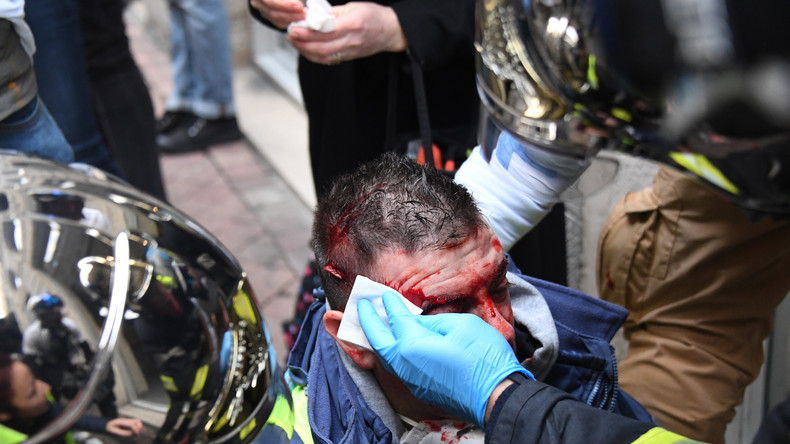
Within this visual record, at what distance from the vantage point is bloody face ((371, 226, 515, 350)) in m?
1.37

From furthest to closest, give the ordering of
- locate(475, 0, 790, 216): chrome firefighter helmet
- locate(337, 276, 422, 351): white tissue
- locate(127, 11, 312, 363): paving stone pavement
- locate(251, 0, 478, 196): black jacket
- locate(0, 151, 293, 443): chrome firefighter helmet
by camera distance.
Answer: locate(127, 11, 312, 363): paving stone pavement
locate(251, 0, 478, 196): black jacket
locate(337, 276, 422, 351): white tissue
locate(0, 151, 293, 443): chrome firefighter helmet
locate(475, 0, 790, 216): chrome firefighter helmet

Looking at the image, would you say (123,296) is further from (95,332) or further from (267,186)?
(267,186)

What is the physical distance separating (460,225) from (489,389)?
1.18 feet

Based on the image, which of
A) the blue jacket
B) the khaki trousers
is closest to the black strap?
the blue jacket

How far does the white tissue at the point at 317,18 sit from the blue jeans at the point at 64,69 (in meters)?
0.82

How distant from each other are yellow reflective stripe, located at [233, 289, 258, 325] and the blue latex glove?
0.79 feet

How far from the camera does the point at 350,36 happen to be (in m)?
1.94

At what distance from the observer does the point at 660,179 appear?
1816 mm

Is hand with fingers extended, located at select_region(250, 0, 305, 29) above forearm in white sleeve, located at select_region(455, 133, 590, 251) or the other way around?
above

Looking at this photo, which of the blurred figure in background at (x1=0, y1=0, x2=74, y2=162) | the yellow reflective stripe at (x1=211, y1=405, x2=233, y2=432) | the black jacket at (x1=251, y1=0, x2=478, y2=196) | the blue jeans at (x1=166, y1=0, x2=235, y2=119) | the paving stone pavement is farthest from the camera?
the blue jeans at (x1=166, y1=0, x2=235, y2=119)

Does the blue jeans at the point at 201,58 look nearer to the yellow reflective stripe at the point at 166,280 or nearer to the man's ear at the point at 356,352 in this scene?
the man's ear at the point at 356,352

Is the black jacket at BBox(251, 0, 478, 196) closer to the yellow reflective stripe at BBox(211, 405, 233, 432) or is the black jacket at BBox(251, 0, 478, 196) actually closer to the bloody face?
the bloody face

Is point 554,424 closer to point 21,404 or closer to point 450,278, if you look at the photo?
point 450,278

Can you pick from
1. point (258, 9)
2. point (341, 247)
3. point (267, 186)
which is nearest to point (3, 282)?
point (341, 247)
